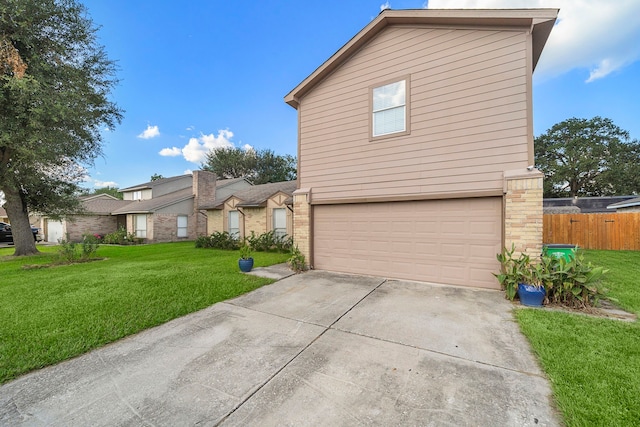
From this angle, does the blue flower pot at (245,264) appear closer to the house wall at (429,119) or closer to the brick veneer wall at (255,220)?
the house wall at (429,119)

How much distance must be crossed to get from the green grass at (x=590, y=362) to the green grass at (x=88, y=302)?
5071 millimetres

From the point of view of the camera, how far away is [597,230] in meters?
12.0

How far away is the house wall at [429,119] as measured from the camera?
5.28m

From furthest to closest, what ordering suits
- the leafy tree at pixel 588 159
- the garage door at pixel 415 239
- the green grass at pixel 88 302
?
the leafy tree at pixel 588 159
the garage door at pixel 415 239
the green grass at pixel 88 302

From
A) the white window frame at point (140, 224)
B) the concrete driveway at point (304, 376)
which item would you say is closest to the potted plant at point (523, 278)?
the concrete driveway at point (304, 376)

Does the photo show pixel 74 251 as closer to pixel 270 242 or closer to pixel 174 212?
pixel 270 242

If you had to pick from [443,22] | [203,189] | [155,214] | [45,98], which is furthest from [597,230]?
[155,214]

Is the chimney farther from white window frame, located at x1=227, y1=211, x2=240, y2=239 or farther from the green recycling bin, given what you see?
the green recycling bin

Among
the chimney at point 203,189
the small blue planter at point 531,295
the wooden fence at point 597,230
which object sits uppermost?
the chimney at point 203,189

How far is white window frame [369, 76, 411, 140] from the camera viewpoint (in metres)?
6.27

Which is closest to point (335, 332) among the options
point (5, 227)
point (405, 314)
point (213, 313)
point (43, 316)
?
point (405, 314)

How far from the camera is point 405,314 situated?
4.21m

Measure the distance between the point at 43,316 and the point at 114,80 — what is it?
11.4 m

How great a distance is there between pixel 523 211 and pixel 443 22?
4670 mm
